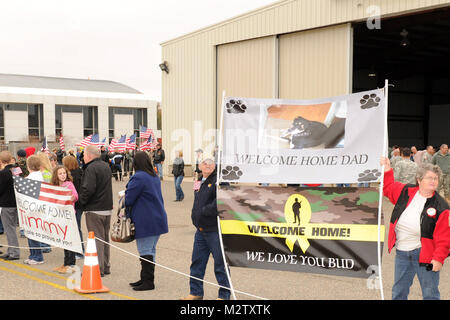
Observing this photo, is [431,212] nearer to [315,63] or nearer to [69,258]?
[69,258]

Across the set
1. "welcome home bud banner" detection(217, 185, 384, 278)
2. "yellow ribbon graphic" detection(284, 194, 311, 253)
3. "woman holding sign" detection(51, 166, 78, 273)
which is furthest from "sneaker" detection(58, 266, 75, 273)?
"yellow ribbon graphic" detection(284, 194, 311, 253)

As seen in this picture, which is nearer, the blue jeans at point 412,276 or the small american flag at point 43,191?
the blue jeans at point 412,276

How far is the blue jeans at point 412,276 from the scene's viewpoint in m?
4.24

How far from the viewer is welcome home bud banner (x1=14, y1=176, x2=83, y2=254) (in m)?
6.72

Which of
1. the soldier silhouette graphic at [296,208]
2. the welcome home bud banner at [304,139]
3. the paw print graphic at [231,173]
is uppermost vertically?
the welcome home bud banner at [304,139]

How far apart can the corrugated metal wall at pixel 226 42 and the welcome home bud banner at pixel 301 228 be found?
1246 cm

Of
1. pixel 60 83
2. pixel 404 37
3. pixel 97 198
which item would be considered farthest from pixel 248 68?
pixel 60 83

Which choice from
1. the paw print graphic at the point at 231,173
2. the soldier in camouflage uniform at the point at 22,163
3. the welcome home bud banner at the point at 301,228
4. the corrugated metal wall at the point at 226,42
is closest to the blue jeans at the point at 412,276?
the welcome home bud banner at the point at 301,228

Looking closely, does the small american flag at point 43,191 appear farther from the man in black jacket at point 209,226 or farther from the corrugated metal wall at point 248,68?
the corrugated metal wall at point 248,68

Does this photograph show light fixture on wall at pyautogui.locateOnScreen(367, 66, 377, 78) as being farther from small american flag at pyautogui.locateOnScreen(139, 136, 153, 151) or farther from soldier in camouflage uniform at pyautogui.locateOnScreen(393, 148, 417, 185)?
soldier in camouflage uniform at pyautogui.locateOnScreen(393, 148, 417, 185)

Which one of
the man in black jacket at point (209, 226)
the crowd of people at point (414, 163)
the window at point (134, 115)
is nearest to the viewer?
the man in black jacket at point (209, 226)

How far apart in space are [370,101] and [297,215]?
4.02 feet

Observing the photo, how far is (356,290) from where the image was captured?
6.11 m

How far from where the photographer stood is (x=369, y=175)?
434 cm
